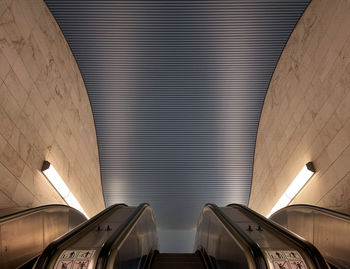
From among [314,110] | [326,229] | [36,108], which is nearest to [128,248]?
[326,229]

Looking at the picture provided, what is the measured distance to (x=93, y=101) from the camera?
30.1ft

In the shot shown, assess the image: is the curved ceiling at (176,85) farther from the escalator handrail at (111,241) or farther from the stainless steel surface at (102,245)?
the escalator handrail at (111,241)

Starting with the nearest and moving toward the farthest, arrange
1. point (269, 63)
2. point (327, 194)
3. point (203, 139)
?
point (327, 194)
point (269, 63)
point (203, 139)

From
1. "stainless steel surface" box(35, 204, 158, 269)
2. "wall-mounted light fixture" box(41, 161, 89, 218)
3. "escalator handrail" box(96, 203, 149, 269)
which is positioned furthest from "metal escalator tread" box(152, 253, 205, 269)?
"wall-mounted light fixture" box(41, 161, 89, 218)

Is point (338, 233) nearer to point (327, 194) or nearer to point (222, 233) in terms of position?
point (222, 233)

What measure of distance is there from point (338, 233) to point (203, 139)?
21.8 feet

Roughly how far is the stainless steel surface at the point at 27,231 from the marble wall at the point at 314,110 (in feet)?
14.1

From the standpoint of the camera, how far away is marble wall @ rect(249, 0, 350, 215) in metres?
5.04

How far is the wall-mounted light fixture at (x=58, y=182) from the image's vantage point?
6.14 meters

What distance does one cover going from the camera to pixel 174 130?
9875mm

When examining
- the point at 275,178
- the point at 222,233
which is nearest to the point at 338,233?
the point at 222,233

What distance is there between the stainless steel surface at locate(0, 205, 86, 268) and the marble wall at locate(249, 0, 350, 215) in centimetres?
430

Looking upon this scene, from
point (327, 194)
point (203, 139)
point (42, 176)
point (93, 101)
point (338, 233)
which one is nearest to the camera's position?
point (338, 233)

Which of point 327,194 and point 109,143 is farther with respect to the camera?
point 109,143
